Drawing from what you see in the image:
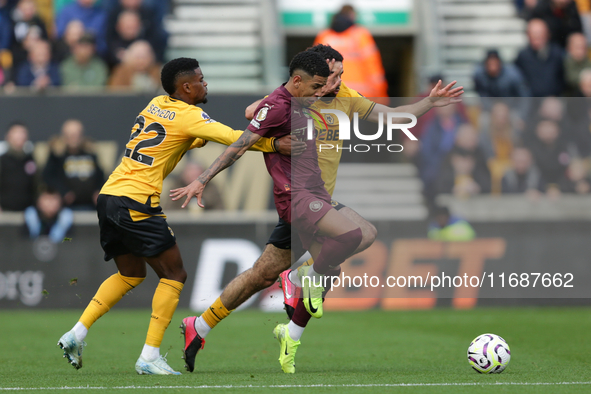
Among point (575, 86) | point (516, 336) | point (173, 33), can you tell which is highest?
point (173, 33)

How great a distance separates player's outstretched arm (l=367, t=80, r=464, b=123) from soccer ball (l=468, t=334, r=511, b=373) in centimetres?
178

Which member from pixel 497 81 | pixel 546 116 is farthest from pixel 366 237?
pixel 497 81

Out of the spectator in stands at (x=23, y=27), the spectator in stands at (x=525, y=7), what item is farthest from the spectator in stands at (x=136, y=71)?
the spectator in stands at (x=525, y=7)

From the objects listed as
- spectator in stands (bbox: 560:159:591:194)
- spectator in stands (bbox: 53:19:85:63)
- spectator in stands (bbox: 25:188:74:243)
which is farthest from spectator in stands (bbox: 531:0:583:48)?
spectator in stands (bbox: 25:188:74:243)

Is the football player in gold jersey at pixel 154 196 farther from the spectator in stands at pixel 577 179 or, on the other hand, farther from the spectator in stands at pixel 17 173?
the spectator in stands at pixel 577 179

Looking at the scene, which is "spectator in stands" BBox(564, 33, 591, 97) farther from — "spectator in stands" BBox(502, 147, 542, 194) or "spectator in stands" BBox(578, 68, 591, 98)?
"spectator in stands" BBox(502, 147, 542, 194)

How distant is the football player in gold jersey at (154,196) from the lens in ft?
19.3

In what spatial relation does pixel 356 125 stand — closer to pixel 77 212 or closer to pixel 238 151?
pixel 238 151

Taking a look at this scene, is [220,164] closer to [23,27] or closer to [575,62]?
[23,27]

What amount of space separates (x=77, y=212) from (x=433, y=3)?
26.2 ft

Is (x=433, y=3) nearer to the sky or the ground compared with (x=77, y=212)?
nearer to the sky

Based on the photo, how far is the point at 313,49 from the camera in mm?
6449

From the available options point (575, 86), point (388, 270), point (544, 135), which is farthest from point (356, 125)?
point (575, 86)

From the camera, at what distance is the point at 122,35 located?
13.0 m
